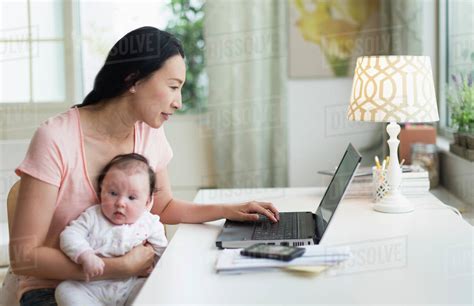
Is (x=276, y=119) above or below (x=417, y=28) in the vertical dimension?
below

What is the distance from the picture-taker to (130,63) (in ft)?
5.93

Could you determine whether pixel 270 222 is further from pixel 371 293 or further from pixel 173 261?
pixel 371 293

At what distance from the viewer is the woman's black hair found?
181cm

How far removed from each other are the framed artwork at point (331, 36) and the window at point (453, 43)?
49 centimetres

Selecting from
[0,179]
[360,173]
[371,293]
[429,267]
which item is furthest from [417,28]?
[0,179]

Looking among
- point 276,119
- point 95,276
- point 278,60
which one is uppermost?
point 278,60

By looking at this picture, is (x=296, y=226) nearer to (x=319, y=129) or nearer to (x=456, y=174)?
(x=456, y=174)

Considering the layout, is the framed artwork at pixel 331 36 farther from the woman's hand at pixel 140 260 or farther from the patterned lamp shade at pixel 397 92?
the woman's hand at pixel 140 260

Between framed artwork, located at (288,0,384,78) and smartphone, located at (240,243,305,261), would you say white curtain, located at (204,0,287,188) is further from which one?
smartphone, located at (240,243,305,261)

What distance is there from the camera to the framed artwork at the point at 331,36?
3.65 meters

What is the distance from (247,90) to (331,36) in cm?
56

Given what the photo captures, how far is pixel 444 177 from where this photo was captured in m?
2.73

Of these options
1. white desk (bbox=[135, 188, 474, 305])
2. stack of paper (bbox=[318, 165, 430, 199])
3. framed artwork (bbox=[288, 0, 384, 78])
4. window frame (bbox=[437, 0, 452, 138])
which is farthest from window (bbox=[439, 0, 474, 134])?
white desk (bbox=[135, 188, 474, 305])

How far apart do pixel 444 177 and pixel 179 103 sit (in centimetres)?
137
